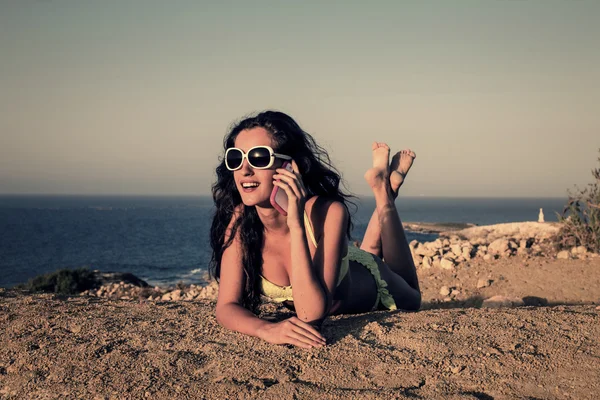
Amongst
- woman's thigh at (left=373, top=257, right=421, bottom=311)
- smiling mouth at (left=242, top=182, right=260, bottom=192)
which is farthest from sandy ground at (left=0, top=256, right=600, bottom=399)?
smiling mouth at (left=242, top=182, right=260, bottom=192)

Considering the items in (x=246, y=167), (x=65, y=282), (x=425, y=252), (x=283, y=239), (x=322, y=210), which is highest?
(x=246, y=167)

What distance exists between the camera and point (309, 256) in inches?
134

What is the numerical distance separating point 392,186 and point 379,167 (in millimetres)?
273

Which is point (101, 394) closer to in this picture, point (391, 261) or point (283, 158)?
point (283, 158)

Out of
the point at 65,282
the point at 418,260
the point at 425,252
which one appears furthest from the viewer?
the point at 65,282

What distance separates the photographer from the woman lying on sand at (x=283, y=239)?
339 cm

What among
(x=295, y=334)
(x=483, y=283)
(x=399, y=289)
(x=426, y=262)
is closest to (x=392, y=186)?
(x=399, y=289)

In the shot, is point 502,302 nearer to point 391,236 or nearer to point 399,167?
point 391,236

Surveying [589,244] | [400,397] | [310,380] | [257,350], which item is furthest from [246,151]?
[589,244]

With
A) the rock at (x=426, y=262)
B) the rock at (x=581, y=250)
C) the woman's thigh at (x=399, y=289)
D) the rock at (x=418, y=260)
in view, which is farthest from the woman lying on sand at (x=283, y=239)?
the rock at (x=581, y=250)

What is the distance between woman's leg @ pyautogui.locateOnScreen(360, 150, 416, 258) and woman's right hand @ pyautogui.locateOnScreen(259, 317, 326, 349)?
6.81ft

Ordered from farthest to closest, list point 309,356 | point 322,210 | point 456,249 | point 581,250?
point 456,249
point 581,250
point 322,210
point 309,356

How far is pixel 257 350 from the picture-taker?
330 centimetres

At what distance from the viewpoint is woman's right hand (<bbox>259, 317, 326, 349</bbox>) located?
128 inches
